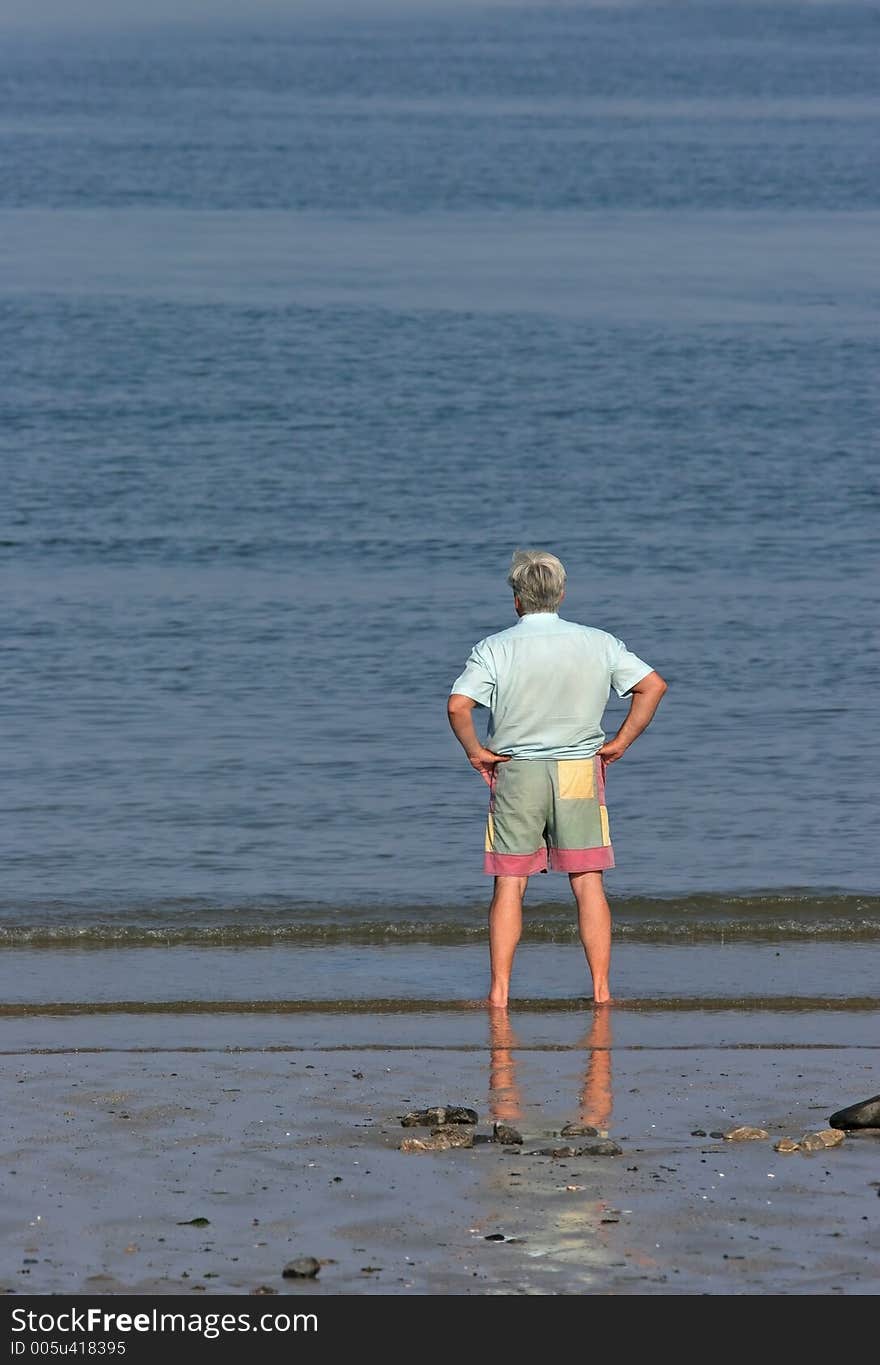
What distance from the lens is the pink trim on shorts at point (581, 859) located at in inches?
265

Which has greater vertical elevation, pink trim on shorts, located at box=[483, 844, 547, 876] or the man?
the man

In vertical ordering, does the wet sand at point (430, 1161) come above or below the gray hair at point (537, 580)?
below

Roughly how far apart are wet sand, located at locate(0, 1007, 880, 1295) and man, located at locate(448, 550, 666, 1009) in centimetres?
43

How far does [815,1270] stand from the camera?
13.8 feet

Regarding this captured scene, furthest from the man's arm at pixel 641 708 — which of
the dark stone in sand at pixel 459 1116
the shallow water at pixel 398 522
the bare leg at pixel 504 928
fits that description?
the dark stone in sand at pixel 459 1116

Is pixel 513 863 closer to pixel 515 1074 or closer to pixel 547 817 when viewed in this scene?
pixel 547 817

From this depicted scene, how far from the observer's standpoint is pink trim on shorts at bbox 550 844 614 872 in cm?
672

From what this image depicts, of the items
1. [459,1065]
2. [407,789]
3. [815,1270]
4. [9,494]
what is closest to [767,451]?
Answer: [9,494]

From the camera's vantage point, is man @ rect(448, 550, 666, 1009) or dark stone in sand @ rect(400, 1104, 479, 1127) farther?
man @ rect(448, 550, 666, 1009)

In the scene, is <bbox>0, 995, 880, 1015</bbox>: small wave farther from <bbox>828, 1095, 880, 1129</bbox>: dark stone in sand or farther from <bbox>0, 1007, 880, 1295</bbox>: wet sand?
<bbox>828, 1095, 880, 1129</bbox>: dark stone in sand

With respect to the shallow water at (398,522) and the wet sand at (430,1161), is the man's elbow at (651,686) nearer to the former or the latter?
the wet sand at (430,1161)

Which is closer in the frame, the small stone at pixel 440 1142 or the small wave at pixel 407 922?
the small stone at pixel 440 1142

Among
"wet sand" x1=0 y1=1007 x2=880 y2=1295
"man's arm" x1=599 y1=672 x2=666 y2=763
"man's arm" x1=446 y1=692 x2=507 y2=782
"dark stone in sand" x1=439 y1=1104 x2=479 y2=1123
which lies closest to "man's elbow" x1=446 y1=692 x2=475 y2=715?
"man's arm" x1=446 y1=692 x2=507 y2=782

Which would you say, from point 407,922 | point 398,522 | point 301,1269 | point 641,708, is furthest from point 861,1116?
point 398,522
